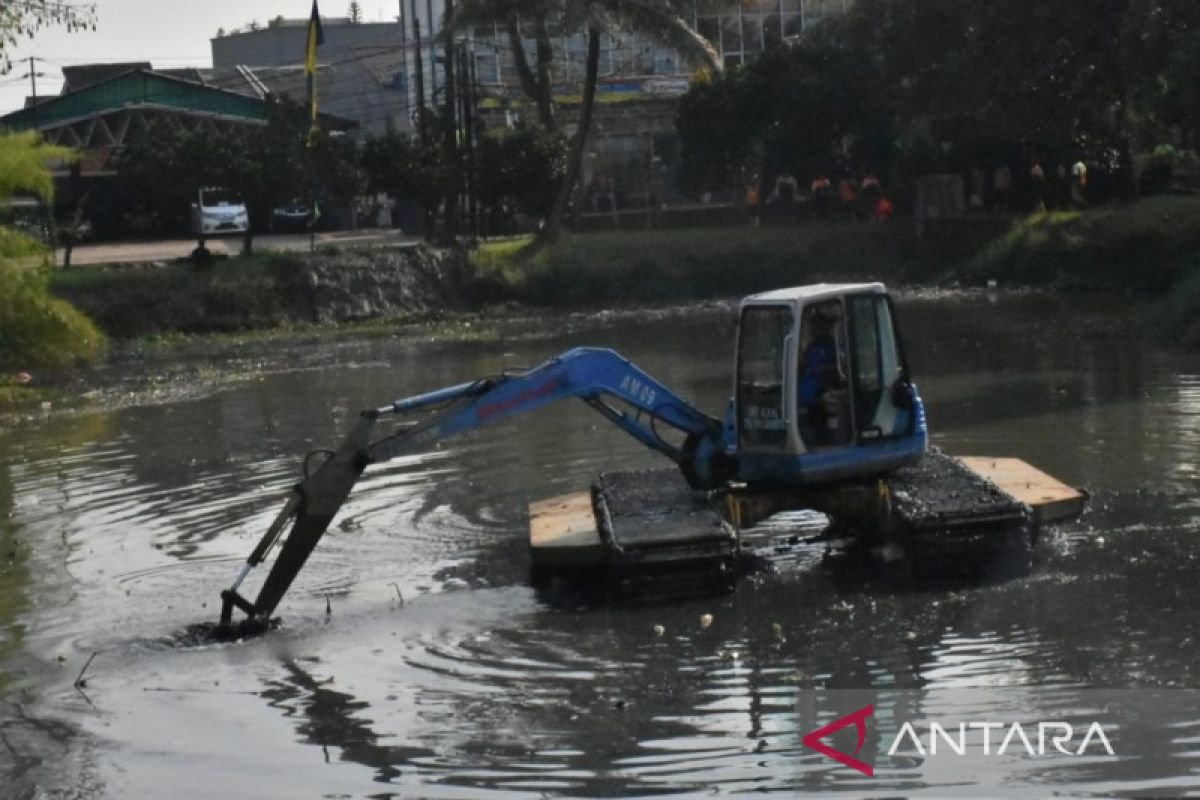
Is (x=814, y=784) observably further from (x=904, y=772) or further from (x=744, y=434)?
(x=744, y=434)

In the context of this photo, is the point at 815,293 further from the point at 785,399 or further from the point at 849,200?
the point at 849,200

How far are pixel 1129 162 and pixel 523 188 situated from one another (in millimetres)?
16191

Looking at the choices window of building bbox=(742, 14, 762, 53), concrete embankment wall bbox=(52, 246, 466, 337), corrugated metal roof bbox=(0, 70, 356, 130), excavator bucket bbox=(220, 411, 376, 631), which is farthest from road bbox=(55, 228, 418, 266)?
excavator bucket bbox=(220, 411, 376, 631)

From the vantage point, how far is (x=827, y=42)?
54.6m

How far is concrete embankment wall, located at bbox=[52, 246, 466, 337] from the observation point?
141 feet

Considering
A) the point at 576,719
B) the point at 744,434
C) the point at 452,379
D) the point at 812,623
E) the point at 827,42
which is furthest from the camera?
the point at 827,42

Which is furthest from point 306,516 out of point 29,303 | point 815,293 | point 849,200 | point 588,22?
point 849,200

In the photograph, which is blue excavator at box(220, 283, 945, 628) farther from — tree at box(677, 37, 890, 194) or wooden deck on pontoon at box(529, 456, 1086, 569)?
tree at box(677, 37, 890, 194)

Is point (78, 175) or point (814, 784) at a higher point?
point (78, 175)

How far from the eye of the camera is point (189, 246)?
56281mm

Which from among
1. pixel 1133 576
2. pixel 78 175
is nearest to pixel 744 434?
pixel 1133 576

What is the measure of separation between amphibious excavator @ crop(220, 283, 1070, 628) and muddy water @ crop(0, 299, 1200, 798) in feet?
1.84

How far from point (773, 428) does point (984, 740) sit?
5011 mm

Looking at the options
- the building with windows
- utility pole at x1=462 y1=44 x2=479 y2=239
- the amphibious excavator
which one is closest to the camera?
the amphibious excavator
